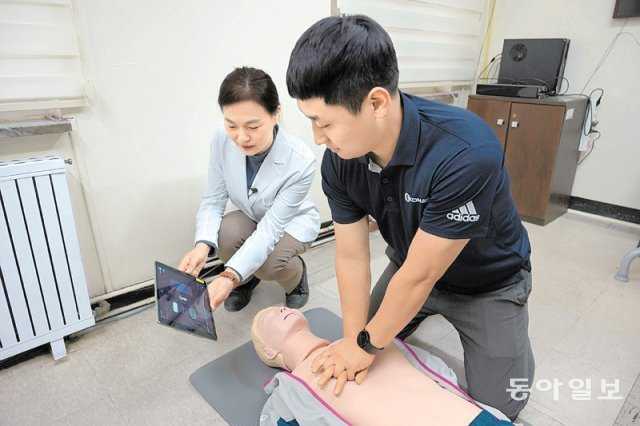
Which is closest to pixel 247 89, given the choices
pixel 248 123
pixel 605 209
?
pixel 248 123

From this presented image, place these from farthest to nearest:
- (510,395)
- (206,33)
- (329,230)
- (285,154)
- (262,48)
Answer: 1. (329,230)
2. (262,48)
3. (206,33)
4. (285,154)
5. (510,395)

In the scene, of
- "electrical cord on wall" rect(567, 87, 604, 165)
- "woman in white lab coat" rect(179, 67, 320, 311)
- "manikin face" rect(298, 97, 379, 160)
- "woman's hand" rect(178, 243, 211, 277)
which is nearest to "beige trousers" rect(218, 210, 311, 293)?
"woman in white lab coat" rect(179, 67, 320, 311)

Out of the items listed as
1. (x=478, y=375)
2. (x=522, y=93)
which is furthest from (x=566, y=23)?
(x=478, y=375)

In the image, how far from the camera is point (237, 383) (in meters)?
1.31

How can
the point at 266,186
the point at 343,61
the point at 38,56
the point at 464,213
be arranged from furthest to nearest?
the point at 266,186, the point at 38,56, the point at 464,213, the point at 343,61

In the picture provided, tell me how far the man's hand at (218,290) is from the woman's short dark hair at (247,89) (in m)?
0.57

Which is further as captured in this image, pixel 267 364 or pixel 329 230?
pixel 329 230

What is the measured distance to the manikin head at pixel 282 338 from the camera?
1.22m

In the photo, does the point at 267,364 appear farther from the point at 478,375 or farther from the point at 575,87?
the point at 575,87

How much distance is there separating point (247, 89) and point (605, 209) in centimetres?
259

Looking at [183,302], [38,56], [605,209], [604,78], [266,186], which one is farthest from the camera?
[605,209]

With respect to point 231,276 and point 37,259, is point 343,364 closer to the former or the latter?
point 231,276

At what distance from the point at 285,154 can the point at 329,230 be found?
938 mm

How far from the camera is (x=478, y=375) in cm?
117
